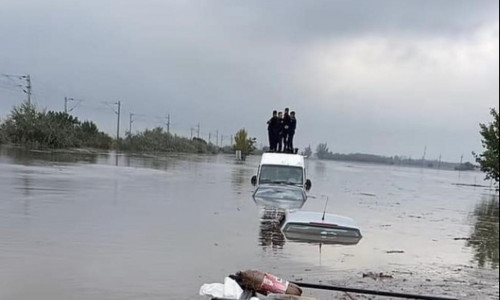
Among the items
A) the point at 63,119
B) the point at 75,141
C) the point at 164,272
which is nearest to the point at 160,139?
the point at 75,141

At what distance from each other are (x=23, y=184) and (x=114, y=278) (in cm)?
1101

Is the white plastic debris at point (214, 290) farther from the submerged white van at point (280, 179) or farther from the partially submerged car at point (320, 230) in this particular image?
the submerged white van at point (280, 179)

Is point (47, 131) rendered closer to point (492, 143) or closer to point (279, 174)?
point (279, 174)

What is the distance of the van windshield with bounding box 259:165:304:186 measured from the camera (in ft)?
49.9

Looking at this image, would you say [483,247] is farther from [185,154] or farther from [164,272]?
[185,154]

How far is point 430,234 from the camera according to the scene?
13461 mm

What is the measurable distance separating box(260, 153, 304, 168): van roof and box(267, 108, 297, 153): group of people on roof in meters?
1.03

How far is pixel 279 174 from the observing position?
1523 cm

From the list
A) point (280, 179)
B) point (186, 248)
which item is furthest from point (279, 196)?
point (186, 248)

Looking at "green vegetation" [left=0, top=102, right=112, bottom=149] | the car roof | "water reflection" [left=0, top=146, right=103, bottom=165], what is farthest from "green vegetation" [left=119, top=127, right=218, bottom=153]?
the car roof

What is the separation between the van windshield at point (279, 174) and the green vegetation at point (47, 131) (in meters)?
8.37

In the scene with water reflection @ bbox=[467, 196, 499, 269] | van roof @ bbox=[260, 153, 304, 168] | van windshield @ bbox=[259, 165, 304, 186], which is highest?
van roof @ bbox=[260, 153, 304, 168]

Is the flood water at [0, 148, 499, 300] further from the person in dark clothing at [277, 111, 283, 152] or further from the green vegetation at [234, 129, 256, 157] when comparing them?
the green vegetation at [234, 129, 256, 157]

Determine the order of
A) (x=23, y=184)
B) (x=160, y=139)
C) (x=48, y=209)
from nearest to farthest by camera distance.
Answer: (x=48, y=209), (x=23, y=184), (x=160, y=139)
